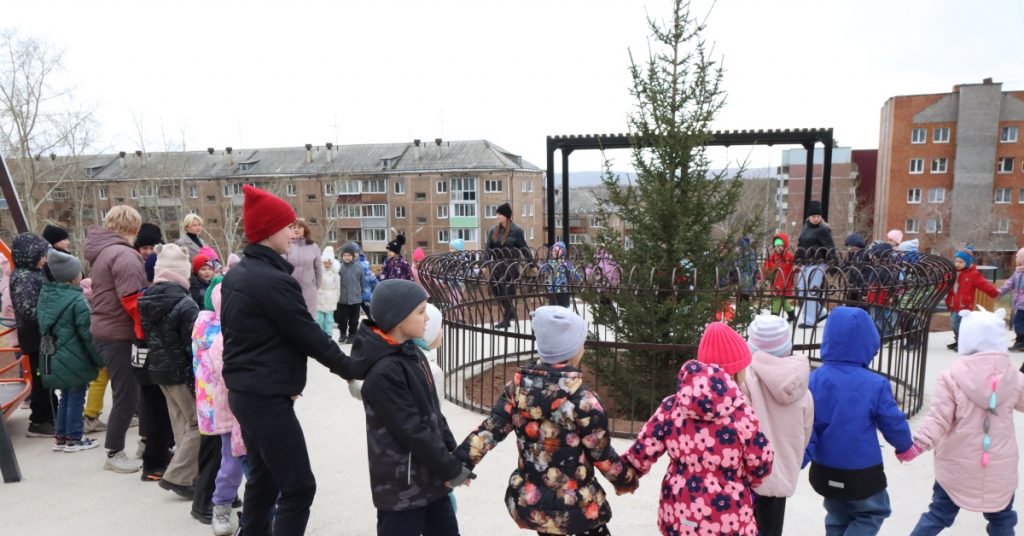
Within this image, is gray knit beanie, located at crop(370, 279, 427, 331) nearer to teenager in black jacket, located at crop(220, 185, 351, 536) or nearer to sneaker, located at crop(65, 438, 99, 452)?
teenager in black jacket, located at crop(220, 185, 351, 536)

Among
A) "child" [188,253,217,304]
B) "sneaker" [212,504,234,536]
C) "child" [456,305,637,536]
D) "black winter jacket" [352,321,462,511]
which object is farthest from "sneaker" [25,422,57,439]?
"child" [456,305,637,536]

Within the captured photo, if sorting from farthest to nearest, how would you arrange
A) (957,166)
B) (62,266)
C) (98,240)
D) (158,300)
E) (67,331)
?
(957,166) < (67,331) < (62,266) < (98,240) < (158,300)

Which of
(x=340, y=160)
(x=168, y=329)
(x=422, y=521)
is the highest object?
(x=340, y=160)

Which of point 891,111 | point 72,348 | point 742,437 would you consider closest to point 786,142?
point 742,437

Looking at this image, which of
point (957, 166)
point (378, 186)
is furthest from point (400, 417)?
point (378, 186)

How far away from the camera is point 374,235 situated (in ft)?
209

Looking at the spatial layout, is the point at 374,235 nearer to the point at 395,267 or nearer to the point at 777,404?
the point at 395,267

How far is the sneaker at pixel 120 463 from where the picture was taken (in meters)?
4.57

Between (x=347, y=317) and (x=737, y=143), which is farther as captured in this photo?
(x=737, y=143)

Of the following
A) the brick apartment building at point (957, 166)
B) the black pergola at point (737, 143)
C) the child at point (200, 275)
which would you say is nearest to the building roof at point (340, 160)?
the brick apartment building at point (957, 166)

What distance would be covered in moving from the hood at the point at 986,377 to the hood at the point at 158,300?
182 inches

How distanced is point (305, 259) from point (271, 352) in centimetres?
495

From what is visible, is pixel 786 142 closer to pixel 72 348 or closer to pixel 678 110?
pixel 678 110

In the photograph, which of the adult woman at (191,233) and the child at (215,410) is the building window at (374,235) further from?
the child at (215,410)
